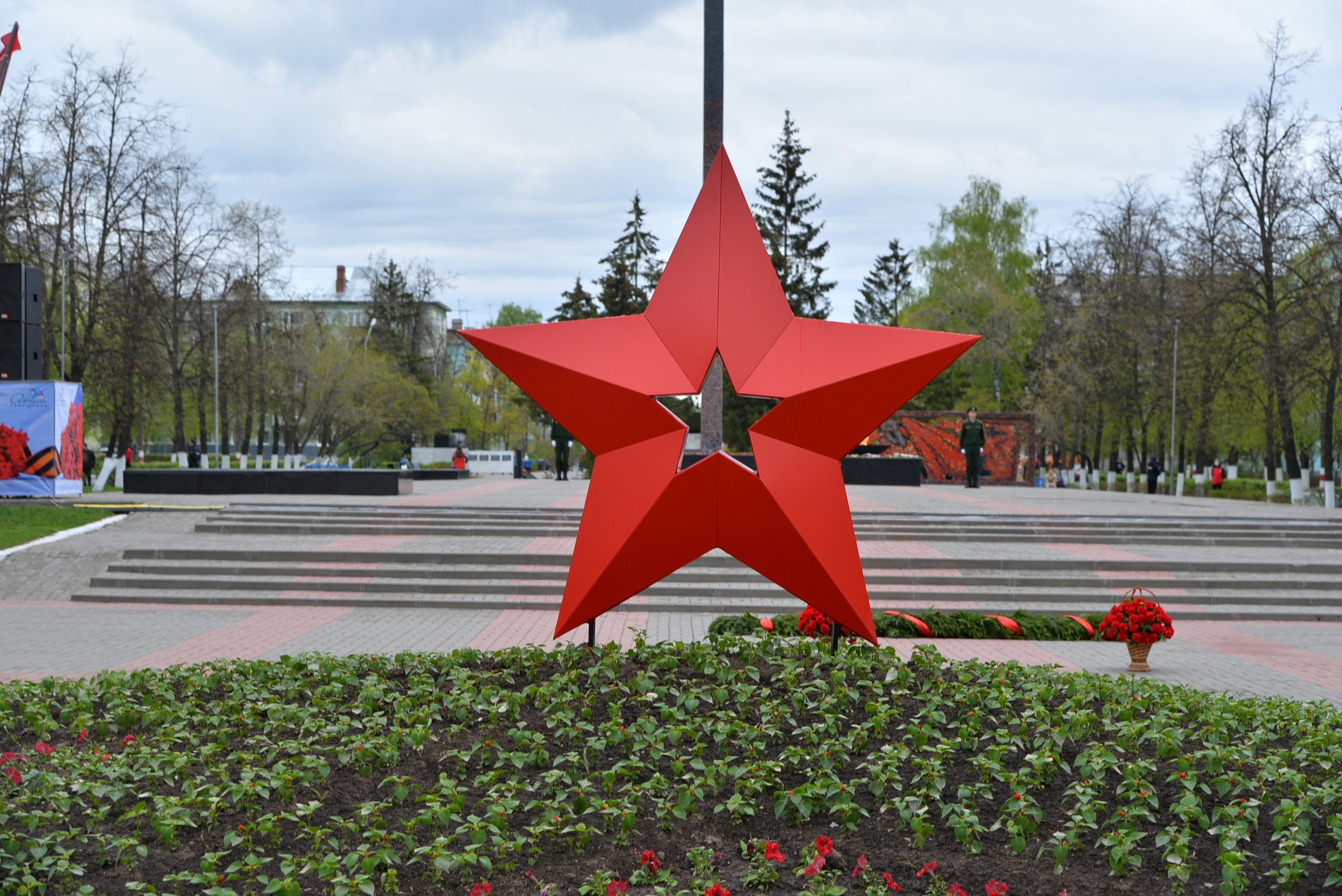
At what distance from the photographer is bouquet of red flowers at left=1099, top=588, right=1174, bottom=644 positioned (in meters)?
8.78

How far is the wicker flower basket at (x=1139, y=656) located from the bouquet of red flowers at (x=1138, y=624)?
7cm

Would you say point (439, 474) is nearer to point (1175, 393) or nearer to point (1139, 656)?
point (1175, 393)

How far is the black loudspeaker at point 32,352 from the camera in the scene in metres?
18.9

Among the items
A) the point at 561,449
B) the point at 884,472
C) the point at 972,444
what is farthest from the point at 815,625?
the point at 884,472

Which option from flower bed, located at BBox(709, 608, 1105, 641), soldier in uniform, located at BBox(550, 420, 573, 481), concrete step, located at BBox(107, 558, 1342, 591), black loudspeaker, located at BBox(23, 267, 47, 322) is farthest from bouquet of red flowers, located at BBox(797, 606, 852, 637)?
soldier in uniform, located at BBox(550, 420, 573, 481)

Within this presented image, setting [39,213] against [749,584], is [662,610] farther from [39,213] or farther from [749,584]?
[39,213]

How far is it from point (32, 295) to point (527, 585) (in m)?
12.7

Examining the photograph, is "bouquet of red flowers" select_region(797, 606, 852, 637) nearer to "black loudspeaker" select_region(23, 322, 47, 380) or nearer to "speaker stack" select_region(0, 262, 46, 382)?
"black loudspeaker" select_region(23, 322, 47, 380)

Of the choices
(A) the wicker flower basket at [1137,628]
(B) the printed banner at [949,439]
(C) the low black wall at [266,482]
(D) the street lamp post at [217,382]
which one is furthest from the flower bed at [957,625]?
(D) the street lamp post at [217,382]

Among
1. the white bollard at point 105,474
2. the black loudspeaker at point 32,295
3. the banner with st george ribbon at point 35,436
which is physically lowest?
the white bollard at point 105,474

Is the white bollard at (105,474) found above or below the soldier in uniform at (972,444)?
below

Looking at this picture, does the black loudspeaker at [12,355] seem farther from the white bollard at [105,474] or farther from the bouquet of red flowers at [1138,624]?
the bouquet of red flowers at [1138,624]

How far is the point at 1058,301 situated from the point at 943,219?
741 centimetres

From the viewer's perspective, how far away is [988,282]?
4784 cm
